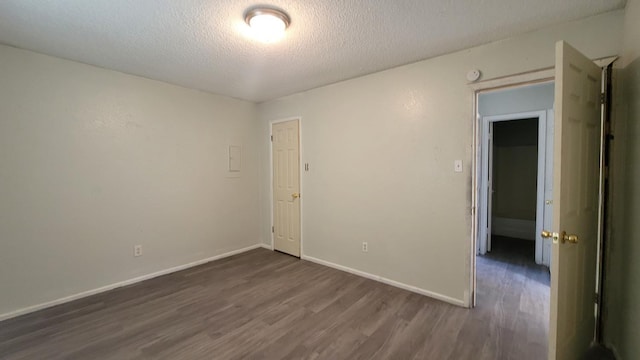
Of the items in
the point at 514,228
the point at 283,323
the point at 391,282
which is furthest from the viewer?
the point at 514,228

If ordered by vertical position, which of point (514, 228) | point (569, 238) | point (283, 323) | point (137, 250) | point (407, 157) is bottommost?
point (283, 323)

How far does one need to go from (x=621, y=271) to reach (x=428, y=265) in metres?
1.37

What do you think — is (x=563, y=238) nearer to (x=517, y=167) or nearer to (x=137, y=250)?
(x=137, y=250)

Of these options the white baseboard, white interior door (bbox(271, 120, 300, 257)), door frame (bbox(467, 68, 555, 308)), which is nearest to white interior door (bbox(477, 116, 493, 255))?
the white baseboard

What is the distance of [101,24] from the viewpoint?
2.01 meters

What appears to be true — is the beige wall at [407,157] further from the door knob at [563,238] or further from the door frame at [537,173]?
the door frame at [537,173]

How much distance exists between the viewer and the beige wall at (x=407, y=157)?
2.31 m

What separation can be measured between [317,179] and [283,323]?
1.94 meters

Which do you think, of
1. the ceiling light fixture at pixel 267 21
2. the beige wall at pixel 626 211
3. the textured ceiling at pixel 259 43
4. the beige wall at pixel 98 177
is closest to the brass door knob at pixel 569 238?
the beige wall at pixel 626 211

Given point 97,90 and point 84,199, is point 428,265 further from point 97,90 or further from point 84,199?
point 97,90

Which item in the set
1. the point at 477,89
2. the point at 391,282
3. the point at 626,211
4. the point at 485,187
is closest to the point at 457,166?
the point at 477,89

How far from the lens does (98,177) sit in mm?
2889

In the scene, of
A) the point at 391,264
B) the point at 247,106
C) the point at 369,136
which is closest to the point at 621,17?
the point at 369,136

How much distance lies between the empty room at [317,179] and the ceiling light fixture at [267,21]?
0.07 ft
